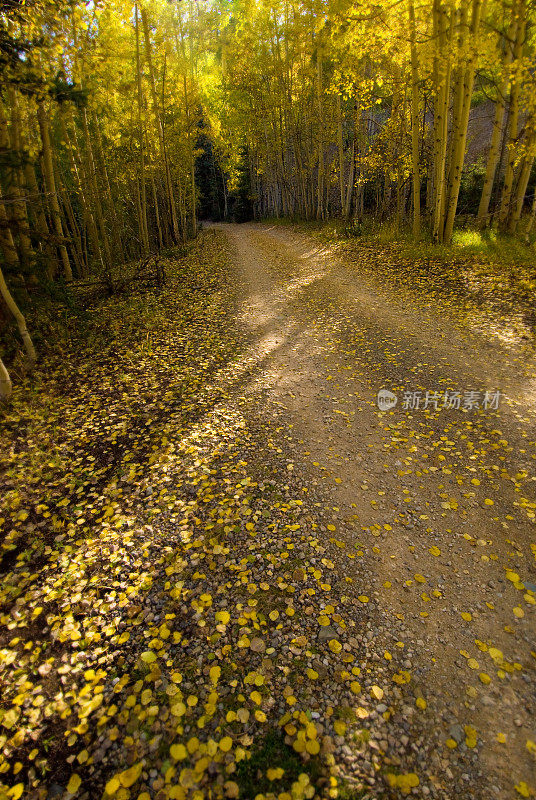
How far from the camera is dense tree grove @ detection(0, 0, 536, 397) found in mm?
6770

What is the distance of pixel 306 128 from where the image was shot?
85.8 ft

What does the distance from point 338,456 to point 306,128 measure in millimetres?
28879

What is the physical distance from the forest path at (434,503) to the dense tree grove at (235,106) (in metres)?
4.96

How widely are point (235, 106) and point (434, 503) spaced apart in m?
35.6

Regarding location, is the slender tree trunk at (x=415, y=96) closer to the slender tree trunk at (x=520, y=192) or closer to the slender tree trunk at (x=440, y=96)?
the slender tree trunk at (x=440, y=96)

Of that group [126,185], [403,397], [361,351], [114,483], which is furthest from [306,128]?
[114,483]

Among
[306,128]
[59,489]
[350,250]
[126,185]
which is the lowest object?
[59,489]

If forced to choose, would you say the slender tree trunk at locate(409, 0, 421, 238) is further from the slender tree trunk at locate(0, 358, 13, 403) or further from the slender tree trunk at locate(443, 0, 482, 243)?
the slender tree trunk at locate(0, 358, 13, 403)

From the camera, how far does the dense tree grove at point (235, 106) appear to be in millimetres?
6770

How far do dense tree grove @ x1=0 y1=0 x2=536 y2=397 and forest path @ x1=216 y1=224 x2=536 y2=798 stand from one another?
4962mm

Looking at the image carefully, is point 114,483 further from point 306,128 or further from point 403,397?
point 306,128

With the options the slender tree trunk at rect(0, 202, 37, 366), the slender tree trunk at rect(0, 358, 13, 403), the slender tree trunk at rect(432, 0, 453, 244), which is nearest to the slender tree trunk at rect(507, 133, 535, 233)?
the slender tree trunk at rect(432, 0, 453, 244)

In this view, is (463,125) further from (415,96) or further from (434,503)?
(434,503)

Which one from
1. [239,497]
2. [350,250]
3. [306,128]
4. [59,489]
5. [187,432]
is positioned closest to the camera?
[239,497]
